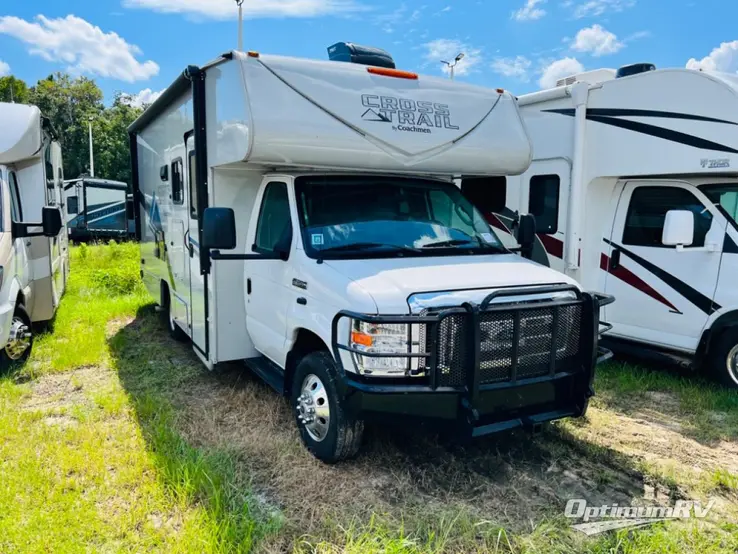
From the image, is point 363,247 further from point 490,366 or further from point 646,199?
point 646,199

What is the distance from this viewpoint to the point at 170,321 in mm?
8062

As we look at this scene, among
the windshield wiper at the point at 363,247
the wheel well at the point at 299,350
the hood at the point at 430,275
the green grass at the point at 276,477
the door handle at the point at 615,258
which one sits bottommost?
the green grass at the point at 276,477

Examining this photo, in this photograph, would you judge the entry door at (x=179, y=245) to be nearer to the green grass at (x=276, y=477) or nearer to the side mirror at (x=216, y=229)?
the green grass at (x=276, y=477)

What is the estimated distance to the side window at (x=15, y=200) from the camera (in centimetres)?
680

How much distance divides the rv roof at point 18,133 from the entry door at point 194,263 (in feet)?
7.42

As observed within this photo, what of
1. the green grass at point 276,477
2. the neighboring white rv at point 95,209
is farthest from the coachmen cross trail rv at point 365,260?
the neighboring white rv at point 95,209

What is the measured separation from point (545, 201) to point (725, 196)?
6.59 ft

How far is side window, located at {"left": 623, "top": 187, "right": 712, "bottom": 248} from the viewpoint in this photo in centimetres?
622

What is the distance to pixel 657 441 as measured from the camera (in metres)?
4.86

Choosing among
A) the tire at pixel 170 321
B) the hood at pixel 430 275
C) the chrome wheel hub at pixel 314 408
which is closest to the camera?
the hood at pixel 430 275

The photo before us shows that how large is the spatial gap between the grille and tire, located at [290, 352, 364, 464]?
77cm

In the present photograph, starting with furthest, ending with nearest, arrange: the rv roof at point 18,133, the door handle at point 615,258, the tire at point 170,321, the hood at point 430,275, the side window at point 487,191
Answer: the tire at point 170,321 → the side window at point 487,191 → the door handle at point 615,258 → the rv roof at point 18,133 → the hood at point 430,275

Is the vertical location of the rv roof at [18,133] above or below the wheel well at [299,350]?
above

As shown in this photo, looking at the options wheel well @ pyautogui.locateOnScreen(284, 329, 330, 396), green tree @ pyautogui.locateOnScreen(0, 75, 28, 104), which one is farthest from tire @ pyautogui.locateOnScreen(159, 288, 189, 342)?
green tree @ pyautogui.locateOnScreen(0, 75, 28, 104)
